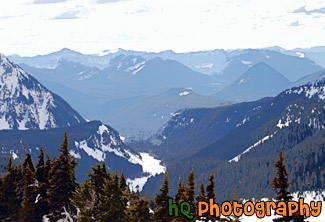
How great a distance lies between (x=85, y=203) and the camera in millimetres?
69375

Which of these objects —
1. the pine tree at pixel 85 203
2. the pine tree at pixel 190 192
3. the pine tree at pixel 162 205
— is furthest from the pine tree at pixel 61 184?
the pine tree at pixel 190 192

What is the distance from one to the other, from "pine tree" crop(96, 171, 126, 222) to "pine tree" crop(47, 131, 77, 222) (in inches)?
226

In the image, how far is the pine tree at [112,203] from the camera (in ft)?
220

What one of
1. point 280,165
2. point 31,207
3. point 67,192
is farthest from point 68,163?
point 280,165

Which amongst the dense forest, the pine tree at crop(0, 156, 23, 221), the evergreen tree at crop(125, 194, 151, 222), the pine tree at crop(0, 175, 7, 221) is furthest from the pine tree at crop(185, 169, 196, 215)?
the pine tree at crop(0, 175, 7, 221)

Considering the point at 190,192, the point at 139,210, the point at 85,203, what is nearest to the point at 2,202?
the point at 85,203

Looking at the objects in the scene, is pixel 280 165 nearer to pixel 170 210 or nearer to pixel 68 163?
pixel 170 210

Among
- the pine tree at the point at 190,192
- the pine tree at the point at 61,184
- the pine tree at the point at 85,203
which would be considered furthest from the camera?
the pine tree at the point at 61,184

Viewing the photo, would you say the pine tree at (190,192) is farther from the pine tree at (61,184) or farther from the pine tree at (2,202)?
the pine tree at (2,202)

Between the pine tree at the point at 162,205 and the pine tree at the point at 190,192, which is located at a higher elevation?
the pine tree at the point at 190,192

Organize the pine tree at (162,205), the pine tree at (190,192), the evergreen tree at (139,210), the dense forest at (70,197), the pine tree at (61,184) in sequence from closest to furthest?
the pine tree at (190,192), the pine tree at (162,205), the dense forest at (70,197), the pine tree at (61,184), the evergreen tree at (139,210)

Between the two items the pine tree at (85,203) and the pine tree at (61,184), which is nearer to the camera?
the pine tree at (85,203)

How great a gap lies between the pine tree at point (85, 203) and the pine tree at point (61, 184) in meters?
1.75

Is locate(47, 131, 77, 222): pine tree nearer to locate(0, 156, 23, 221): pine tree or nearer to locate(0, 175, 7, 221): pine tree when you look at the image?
locate(0, 156, 23, 221): pine tree
